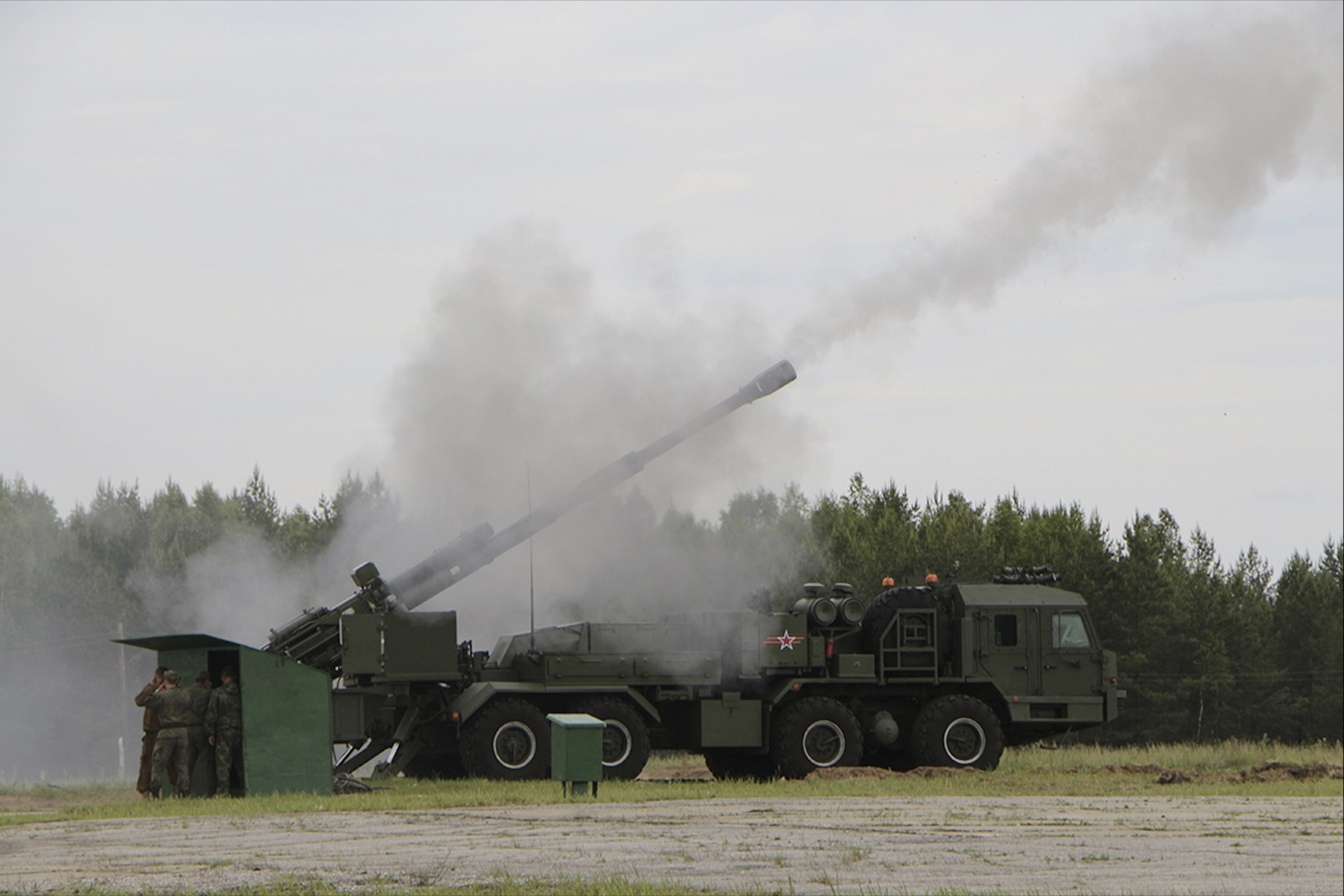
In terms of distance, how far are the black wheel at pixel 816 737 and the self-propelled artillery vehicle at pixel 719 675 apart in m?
0.02

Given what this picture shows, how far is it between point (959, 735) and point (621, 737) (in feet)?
16.1

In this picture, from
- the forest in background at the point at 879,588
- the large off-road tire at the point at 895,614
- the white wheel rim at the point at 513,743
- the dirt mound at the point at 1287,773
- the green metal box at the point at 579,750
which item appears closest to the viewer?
the green metal box at the point at 579,750

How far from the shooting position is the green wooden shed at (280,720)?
21.6 m

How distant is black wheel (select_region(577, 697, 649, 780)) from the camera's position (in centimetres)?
2406

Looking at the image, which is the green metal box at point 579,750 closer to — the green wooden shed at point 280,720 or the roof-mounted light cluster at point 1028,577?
the green wooden shed at point 280,720

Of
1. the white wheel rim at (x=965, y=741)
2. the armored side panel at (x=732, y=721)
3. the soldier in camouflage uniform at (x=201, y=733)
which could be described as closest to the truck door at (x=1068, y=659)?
the white wheel rim at (x=965, y=741)

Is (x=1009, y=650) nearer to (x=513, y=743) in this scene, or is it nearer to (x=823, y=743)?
(x=823, y=743)

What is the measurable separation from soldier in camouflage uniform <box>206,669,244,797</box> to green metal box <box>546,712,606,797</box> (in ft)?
13.3

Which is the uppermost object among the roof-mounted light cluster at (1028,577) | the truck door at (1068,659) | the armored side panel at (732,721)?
the roof-mounted light cluster at (1028,577)

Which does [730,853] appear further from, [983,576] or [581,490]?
[983,576]

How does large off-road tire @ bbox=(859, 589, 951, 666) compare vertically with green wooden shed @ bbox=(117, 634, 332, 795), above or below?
above

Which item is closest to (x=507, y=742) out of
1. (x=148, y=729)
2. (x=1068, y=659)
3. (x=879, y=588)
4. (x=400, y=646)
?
(x=400, y=646)

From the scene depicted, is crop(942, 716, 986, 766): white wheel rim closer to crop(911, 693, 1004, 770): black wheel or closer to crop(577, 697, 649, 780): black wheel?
crop(911, 693, 1004, 770): black wheel

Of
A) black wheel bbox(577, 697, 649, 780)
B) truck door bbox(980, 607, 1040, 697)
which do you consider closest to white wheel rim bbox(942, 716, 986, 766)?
truck door bbox(980, 607, 1040, 697)
